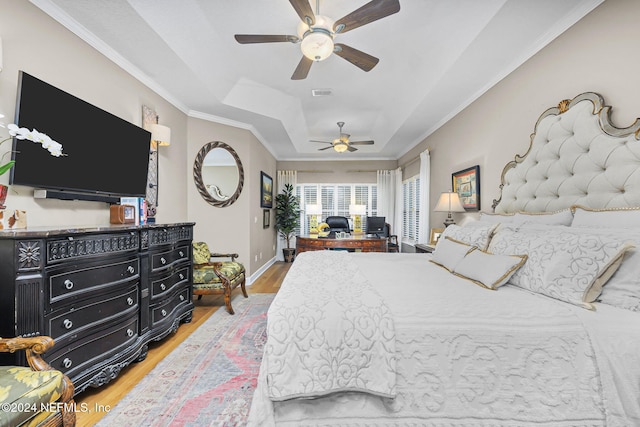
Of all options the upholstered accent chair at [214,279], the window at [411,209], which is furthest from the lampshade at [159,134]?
the window at [411,209]

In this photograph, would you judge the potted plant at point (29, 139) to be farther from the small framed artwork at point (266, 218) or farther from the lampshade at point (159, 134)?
the small framed artwork at point (266, 218)

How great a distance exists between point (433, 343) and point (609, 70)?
222 cm

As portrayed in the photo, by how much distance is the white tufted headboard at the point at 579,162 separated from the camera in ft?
5.49

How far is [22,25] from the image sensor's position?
1842mm

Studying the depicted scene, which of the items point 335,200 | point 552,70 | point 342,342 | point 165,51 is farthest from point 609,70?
point 335,200

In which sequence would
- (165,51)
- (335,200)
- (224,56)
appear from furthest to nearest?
(335,200)
(224,56)
(165,51)

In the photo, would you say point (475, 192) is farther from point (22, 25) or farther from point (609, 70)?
point (22, 25)

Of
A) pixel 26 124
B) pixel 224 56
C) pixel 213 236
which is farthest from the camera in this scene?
pixel 213 236

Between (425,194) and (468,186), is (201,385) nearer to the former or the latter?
(468,186)

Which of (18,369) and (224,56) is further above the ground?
(224,56)

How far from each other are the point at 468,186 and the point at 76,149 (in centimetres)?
410

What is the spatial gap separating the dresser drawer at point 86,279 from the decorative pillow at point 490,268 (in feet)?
7.96

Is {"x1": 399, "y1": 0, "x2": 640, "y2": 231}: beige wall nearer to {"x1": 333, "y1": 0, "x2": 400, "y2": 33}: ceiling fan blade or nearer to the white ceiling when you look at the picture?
the white ceiling

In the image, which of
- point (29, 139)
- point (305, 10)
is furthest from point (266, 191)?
point (29, 139)
